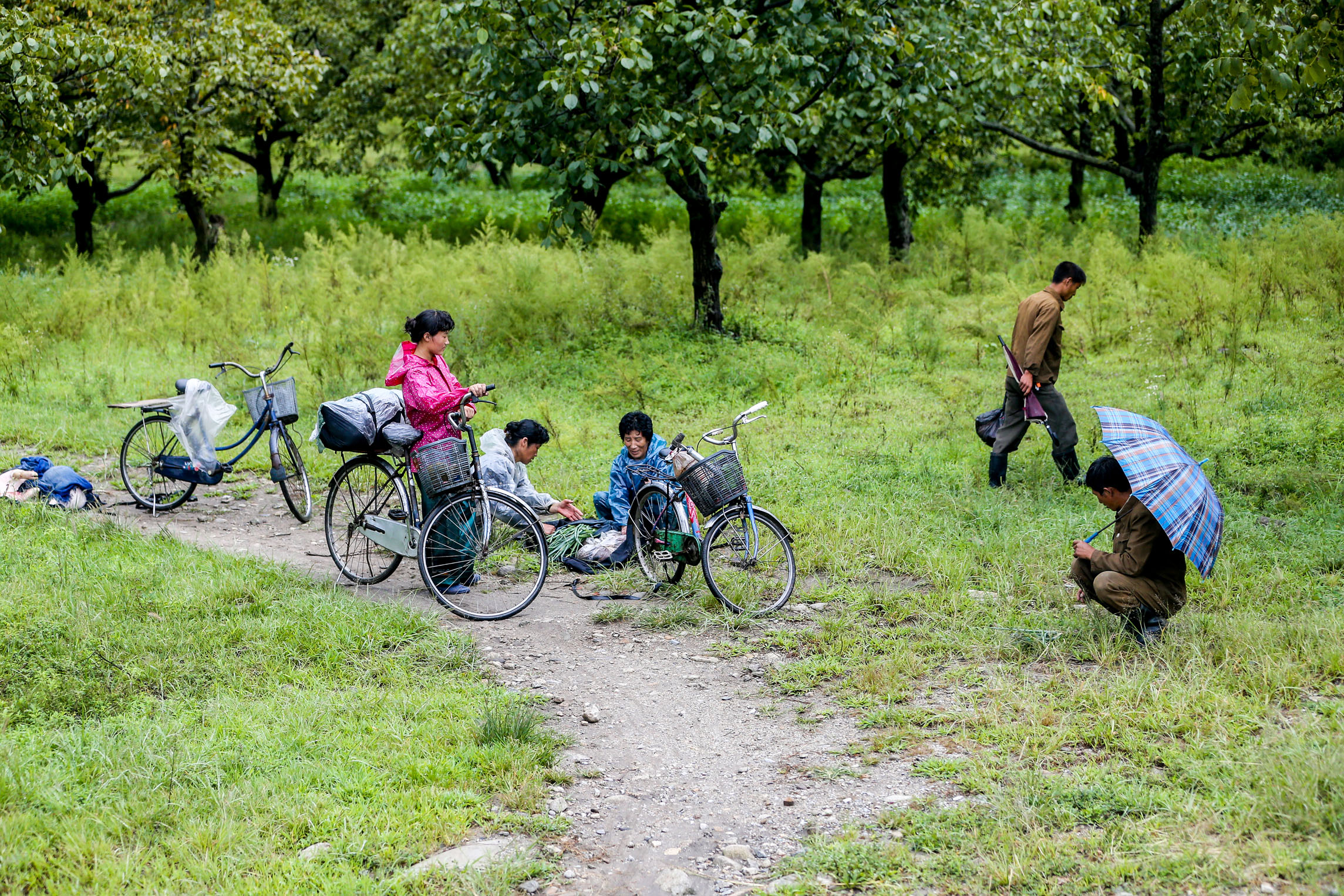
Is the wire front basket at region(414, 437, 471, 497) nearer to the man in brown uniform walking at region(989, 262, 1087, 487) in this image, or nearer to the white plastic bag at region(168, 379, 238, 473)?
the white plastic bag at region(168, 379, 238, 473)

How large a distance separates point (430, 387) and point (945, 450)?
4.90 metres

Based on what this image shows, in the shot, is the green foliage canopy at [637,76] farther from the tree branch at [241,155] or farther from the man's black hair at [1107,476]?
the tree branch at [241,155]

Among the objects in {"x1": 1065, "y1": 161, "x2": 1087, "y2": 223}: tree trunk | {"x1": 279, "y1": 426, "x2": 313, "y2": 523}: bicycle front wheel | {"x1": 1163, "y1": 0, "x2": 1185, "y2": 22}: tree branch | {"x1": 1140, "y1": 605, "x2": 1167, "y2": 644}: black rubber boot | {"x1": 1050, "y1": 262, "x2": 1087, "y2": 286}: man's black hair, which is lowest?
{"x1": 1140, "y1": 605, "x2": 1167, "y2": 644}: black rubber boot

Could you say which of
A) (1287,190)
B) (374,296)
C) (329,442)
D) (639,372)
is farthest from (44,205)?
(1287,190)

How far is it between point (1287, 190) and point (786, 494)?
2136cm

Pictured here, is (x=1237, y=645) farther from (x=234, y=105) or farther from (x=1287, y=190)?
(x=1287, y=190)

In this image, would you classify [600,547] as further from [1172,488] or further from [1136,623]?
[1172,488]

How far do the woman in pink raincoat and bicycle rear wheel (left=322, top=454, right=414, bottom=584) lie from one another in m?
0.29

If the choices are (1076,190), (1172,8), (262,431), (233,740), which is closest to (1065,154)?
(1172,8)

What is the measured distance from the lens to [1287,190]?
2442cm

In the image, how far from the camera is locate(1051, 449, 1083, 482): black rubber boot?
8.71 meters

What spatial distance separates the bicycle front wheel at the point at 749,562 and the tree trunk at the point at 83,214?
1809cm

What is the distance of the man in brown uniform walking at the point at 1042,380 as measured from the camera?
8.59 meters

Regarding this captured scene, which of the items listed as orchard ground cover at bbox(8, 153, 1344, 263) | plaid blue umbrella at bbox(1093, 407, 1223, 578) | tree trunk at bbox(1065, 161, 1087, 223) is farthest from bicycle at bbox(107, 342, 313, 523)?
tree trunk at bbox(1065, 161, 1087, 223)
